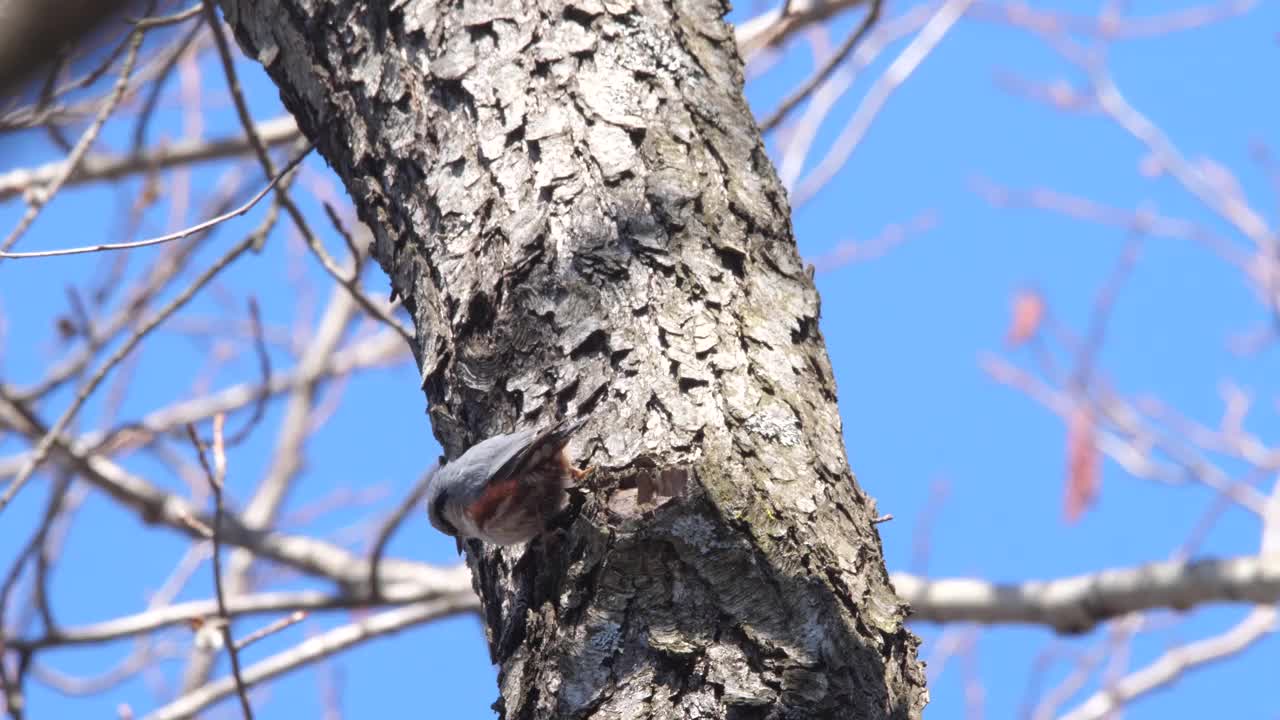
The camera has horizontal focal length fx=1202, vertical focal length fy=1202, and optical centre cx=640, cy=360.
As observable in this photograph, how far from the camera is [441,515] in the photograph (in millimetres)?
1996

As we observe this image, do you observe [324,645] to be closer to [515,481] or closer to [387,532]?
[387,532]

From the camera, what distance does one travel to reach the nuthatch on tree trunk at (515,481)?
1.63 m

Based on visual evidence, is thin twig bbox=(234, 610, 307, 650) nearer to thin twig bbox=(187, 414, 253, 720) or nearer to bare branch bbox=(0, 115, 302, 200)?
thin twig bbox=(187, 414, 253, 720)

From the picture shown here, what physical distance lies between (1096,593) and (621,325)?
1.75 meters

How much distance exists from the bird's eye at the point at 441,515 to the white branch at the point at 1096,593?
1.16 metres

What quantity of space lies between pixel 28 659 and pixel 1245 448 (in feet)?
15.7

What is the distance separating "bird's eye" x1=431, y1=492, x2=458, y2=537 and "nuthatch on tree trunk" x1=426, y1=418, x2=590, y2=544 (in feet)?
0.34

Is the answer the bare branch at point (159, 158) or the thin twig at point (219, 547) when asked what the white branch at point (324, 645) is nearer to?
the thin twig at point (219, 547)

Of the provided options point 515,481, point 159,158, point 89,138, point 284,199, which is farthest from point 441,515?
point 159,158

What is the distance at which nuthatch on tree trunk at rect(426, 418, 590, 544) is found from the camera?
1.63 m

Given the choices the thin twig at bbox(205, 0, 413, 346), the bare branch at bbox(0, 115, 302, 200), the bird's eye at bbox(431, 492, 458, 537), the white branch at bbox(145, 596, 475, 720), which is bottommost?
the bird's eye at bbox(431, 492, 458, 537)

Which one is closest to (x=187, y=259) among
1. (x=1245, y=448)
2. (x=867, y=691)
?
(x=867, y=691)

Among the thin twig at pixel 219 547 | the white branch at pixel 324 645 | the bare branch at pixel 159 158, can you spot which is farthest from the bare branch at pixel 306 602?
the bare branch at pixel 159 158

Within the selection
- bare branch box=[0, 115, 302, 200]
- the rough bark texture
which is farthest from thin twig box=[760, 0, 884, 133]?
bare branch box=[0, 115, 302, 200]
